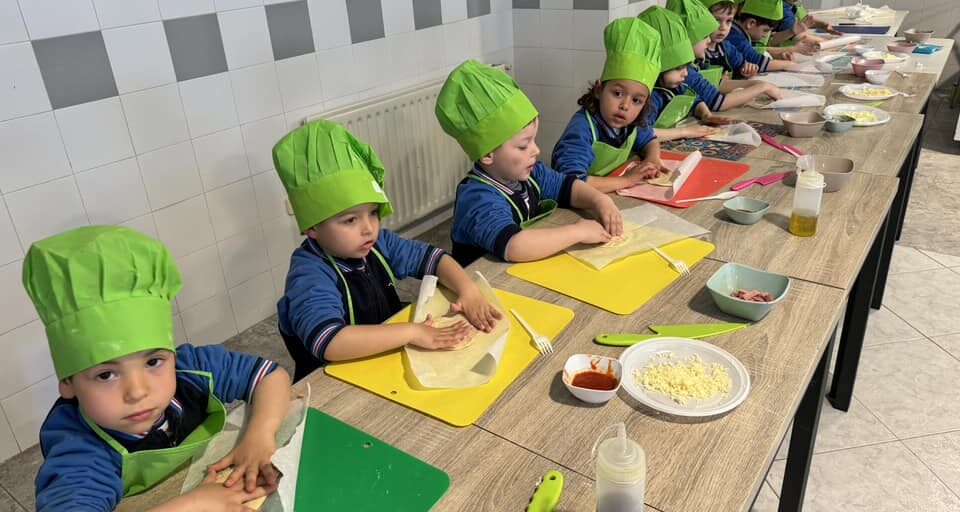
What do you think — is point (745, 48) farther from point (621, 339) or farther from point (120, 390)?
point (120, 390)

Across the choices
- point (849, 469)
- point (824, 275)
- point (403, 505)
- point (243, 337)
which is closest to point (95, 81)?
point (243, 337)

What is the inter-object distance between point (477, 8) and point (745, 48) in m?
1.47

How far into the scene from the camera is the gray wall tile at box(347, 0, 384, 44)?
291cm

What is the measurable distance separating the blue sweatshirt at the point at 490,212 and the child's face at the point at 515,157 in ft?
0.20

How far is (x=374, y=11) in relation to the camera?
9.86 feet

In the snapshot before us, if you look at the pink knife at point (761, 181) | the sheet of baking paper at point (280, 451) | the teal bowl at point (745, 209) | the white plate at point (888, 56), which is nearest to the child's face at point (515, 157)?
the teal bowl at point (745, 209)

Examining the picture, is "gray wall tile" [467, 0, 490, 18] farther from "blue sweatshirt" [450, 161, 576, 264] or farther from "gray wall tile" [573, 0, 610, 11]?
"blue sweatshirt" [450, 161, 576, 264]

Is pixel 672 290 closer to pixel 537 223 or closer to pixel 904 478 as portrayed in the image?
pixel 537 223

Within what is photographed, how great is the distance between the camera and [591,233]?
1660 millimetres

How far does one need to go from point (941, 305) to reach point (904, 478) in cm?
119

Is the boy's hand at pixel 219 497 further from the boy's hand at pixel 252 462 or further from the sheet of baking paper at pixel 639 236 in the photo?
the sheet of baking paper at pixel 639 236

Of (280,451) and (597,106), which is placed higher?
(597,106)

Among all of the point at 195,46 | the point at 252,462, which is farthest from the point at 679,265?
the point at 195,46

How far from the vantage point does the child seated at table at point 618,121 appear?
2158 mm
